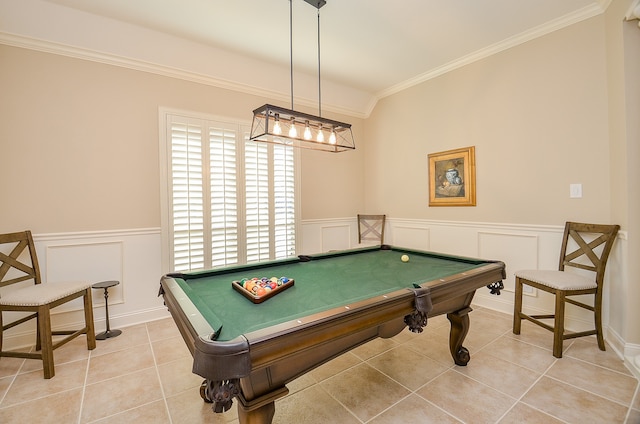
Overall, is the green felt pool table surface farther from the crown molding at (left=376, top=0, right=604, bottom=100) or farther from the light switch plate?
the crown molding at (left=376, top=0, right=604, bottom=100)

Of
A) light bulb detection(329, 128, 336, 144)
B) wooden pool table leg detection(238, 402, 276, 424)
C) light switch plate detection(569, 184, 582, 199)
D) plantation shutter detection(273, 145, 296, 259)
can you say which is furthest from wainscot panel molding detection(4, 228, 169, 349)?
light switch plate detection(569, 184, 582, 199)

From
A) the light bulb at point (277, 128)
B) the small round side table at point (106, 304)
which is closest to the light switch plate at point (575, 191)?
the light bulb at point (277, 128)

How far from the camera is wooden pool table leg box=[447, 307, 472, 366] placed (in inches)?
85.8

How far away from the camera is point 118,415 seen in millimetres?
1754

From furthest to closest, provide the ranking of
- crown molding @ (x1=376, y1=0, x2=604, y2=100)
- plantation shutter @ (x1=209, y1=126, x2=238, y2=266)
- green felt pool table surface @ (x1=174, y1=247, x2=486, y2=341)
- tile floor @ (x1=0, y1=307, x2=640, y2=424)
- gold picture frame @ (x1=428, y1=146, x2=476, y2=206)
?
1. gold picture frame @ (x1=428, y1=146, x2=476, y2=206)
2. plantation shutter @ (x1=209, y1=126, x2=238, y2=266)
3. crown molding @ (x1=376, y1=0, x2=604, y2=100)
4. tile floor @ (x1=0, y1=307, x2=640, y2=424)
5. green felt pool table surface @ (x1=174, y1=247, x2=486, y2=341)

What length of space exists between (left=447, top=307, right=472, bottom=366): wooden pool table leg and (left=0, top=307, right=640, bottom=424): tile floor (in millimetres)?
79

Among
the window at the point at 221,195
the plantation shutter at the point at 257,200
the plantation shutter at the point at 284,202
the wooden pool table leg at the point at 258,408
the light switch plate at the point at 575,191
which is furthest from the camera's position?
the plantation shutter at the point at 284,202

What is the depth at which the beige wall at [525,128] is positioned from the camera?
8.80 feet

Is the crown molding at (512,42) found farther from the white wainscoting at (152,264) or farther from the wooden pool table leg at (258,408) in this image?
the wooden pool table leg at (258,408)

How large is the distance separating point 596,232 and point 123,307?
462 cm

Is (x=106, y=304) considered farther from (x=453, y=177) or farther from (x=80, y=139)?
(x=453, y=177)

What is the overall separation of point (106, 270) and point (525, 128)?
4664 millimetres

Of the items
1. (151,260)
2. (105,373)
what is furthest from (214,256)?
(105,373)

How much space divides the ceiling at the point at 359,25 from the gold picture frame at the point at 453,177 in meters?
1.14
